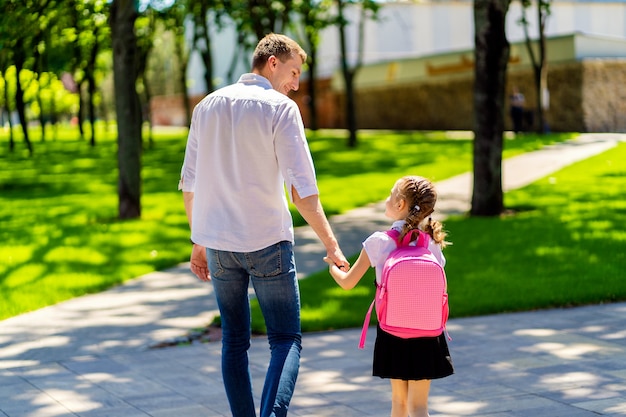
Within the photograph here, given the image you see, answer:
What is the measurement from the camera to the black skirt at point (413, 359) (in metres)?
4.36

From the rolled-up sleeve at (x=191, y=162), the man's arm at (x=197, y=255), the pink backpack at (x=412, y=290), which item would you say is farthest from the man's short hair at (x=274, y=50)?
the pink backpack at (x=412, y=290)

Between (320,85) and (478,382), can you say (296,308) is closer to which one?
(478,382)

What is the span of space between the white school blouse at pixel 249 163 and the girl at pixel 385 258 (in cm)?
36

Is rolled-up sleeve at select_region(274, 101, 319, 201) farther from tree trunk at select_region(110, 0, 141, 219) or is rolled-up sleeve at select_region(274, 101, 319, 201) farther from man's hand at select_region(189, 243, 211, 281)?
→ tree trunk at select_region(110, 0, 141, 219)

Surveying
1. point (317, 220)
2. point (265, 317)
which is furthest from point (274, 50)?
point (265, 317)

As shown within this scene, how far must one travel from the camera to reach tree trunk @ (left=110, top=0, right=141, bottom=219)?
50.3 ft

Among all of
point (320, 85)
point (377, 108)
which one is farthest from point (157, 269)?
point (320, 85)

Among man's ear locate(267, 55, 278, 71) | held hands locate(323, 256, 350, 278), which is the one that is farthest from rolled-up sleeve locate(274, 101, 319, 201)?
held hands locate(323, 256, 350, 278)

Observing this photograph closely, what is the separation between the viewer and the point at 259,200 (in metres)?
4.38

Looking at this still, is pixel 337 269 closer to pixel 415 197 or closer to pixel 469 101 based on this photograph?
pixel 415 197

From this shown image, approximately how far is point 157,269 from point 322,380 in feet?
18.0

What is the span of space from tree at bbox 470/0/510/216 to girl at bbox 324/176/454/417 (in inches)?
393

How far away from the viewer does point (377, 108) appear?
48.4 metres

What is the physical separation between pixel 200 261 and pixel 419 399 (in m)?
1.22
